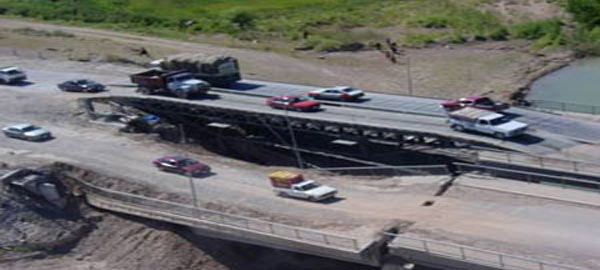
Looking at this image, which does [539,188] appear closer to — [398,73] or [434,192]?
[434,192]

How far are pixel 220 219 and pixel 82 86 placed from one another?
81.8ft

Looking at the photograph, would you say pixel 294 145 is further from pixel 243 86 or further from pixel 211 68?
pixel 211 68

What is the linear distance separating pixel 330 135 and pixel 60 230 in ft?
50.0

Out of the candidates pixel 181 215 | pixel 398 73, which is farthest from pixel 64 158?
pixel 398 73

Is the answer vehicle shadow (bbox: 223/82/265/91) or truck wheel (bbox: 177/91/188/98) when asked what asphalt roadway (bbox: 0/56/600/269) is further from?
vehicle shadow (bbox: 223/82/265/91)

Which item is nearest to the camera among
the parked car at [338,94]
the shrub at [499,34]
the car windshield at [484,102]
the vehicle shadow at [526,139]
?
the vehicle shadow at [526,139]

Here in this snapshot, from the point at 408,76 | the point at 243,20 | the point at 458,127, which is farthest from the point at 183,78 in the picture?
the point at 243,20

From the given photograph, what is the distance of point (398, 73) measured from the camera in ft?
254

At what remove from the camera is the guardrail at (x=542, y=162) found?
4228cm

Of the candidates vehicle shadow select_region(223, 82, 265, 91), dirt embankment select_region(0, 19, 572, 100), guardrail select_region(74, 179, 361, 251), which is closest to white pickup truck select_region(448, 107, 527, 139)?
→ guardrail select_region(74, 179, 361, 251)

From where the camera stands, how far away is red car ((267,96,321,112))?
5509 centimetres

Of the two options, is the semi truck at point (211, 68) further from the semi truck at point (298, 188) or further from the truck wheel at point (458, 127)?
the truck wheel at point (458, 127)

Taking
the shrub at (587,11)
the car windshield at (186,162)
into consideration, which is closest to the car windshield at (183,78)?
the car windshield at (186,162)

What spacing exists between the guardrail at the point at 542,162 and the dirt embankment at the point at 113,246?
8.88 m
